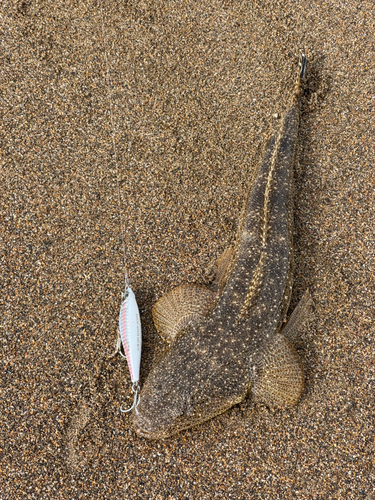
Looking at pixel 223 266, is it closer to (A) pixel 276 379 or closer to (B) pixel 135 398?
(A) pixel 276 379

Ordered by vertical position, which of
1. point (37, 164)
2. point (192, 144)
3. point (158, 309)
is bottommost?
point (158, 309)

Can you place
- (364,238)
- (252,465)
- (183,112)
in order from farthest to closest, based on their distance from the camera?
(183,112) → (364,238) → (252,465)

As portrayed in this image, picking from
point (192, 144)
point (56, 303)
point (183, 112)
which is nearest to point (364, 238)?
point (192, 144)

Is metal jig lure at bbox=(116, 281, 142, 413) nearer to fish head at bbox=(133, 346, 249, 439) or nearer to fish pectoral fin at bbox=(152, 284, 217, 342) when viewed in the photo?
fish head at bbox=(133, 346, 249, 439)

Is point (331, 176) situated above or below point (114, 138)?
above

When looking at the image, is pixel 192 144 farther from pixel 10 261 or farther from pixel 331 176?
pixel 10 261

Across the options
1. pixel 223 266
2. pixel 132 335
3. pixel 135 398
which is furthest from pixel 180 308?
pixel 135 398
